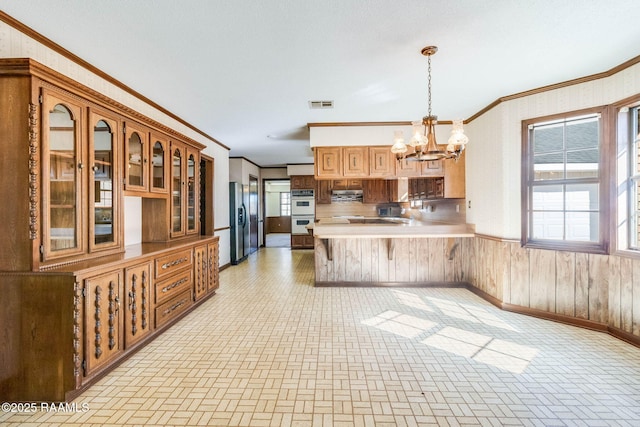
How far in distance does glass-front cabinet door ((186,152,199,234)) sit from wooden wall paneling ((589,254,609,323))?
15.1 ft

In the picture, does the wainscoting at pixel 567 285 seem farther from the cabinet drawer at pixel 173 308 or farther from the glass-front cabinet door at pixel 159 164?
the glass-front cabinet door at pixel 159 164

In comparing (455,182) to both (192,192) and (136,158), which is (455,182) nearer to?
(192,192)

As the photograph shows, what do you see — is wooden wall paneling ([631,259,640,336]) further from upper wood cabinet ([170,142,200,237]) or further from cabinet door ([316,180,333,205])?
cabinet door ([316,180,333,205])

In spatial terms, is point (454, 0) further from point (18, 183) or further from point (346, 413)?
point (18, 183)

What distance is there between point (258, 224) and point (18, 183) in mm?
6975

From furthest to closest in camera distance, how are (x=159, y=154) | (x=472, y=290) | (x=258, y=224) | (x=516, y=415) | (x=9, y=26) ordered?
(x=258, y=224)
(x=472, y=290)
(x=159, y=154)
(x=9, y=26)
(x=516, y=415)

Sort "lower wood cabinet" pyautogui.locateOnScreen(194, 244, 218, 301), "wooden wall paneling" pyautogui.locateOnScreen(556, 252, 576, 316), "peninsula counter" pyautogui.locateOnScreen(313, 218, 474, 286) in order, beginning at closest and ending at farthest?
"wooden wall paneling" pyautogui.locateOnScreen(556, 252, 576, 316) → "lower wood cabinet" pyautogui.locateOnScreen(194, 244, 218, 301) → "peninsula counter" pyautogui.locateOnScreen(313, 218, 474, 286)

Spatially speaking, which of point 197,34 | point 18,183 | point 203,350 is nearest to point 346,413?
point 203,350

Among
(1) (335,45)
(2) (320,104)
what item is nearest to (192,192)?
(2) (320,104)

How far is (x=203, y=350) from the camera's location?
262cm

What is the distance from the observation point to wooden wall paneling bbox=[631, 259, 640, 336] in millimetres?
2631

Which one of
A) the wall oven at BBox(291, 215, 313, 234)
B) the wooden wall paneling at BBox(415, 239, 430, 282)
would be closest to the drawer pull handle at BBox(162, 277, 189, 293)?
the wooden wall paneling at BBox(415, 239, 430, 282)

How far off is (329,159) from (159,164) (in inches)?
93.1

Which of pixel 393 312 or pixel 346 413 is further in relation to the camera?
pixel 393 312
